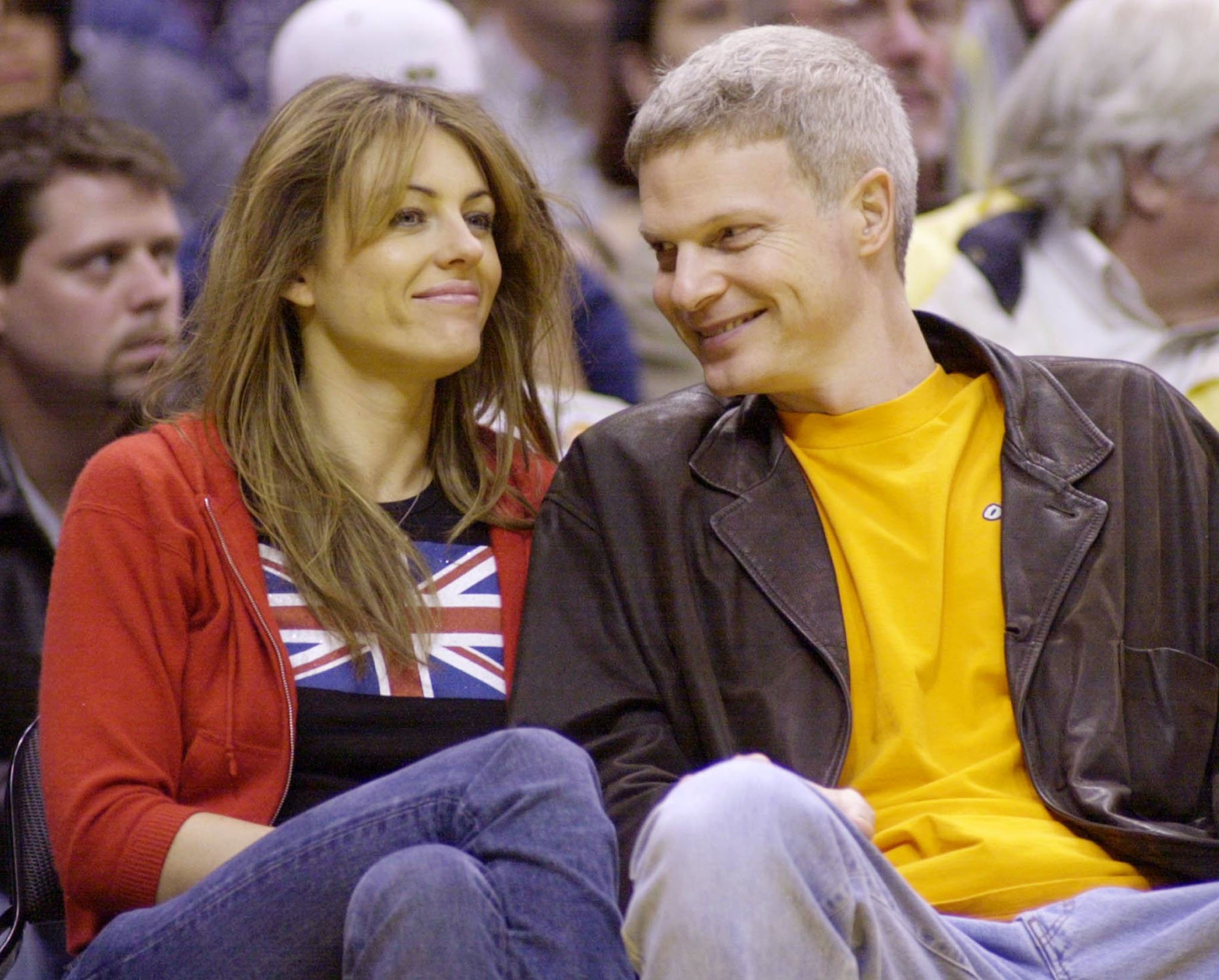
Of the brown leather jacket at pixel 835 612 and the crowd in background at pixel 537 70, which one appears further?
the crowd in background at pixel 537 70

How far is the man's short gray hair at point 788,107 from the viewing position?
6.49 feet

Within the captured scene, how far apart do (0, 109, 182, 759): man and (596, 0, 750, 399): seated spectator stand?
872mm

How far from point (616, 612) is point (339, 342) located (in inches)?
19.8

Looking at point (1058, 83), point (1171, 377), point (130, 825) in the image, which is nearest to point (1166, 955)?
point (130, 825)

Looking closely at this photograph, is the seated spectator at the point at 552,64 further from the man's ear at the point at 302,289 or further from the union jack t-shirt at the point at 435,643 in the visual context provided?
the union jack t-shirt at the point at 435,643

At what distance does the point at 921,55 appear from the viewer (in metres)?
3.67

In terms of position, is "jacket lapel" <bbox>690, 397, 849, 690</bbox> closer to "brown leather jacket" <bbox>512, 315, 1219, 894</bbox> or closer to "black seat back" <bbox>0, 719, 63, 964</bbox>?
"brown leather jacket" <bbox>512, 315, 1219, 894</bbox>

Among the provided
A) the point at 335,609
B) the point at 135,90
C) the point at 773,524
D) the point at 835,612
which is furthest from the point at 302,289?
the point at 135,90

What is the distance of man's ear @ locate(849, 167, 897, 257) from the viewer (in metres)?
2.05

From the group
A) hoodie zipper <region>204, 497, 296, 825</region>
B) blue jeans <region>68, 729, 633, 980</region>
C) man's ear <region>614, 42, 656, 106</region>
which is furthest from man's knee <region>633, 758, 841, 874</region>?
man's ear <region>614, 42, 656, 106</region>

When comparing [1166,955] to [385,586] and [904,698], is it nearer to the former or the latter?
[904,698]

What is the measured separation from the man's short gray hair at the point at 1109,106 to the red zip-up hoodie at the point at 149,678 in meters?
2.01

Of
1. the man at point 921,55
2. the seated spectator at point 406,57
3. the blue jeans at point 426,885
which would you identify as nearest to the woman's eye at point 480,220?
the blue jeans at point 426,885

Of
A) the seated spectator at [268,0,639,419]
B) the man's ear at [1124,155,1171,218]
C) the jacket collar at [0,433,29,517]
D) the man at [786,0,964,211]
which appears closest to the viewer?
the jacket collar at [0,433,29,517]
